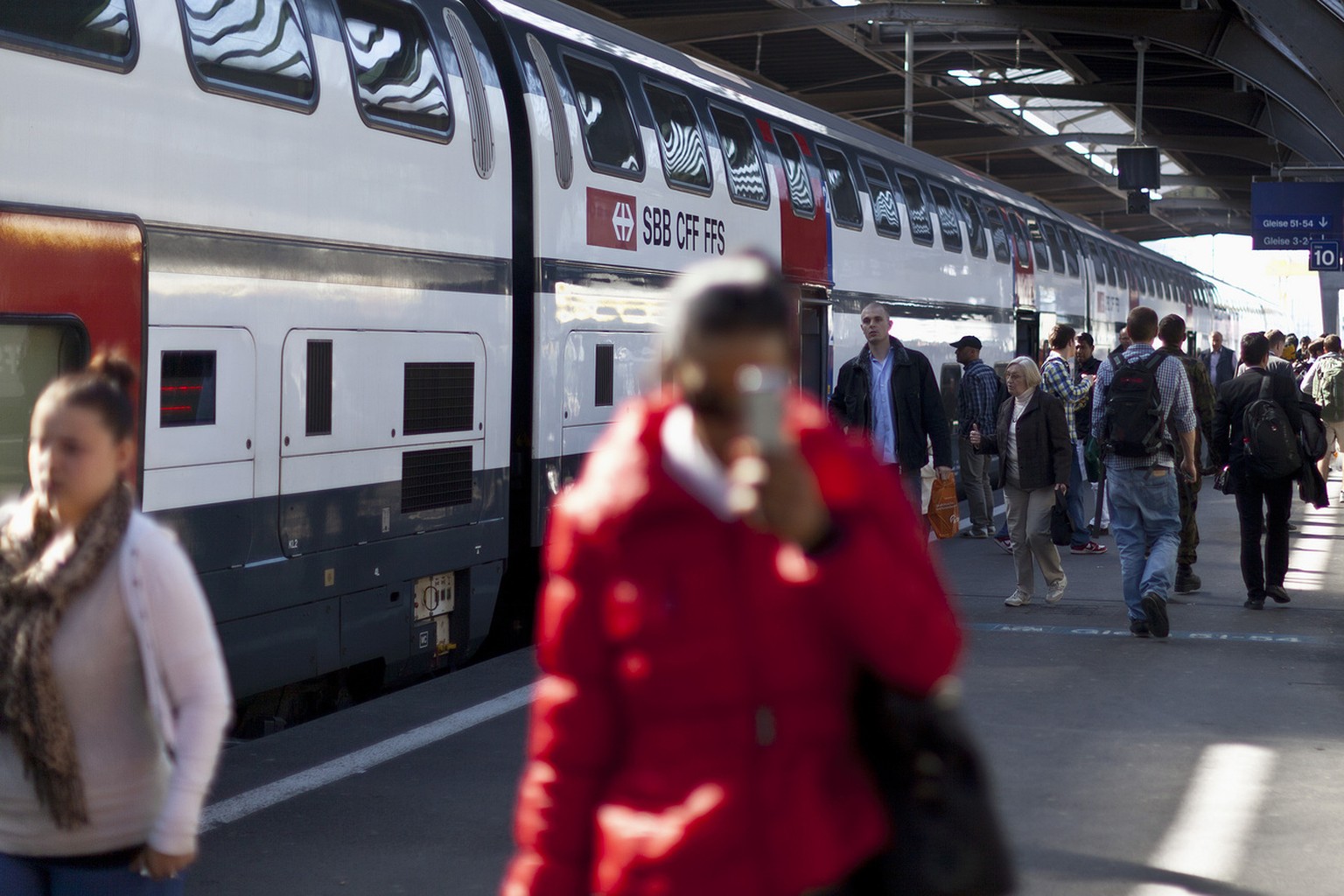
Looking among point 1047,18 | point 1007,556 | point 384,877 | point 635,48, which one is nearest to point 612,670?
point 384,877

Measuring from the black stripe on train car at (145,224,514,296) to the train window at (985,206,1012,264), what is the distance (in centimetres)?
1201

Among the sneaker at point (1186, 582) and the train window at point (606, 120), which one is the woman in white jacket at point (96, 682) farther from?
the sneaker at point (1186, 582)

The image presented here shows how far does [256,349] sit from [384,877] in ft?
7.20

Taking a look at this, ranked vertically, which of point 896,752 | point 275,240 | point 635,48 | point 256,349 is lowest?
point 896,752

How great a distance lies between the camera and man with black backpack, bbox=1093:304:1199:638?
904cm

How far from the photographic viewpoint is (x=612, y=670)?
2227 mm

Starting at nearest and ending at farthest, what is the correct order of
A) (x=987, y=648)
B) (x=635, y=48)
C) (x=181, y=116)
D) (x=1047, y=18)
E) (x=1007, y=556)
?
(x=181, y=116) → (x=987, y=648) → (x=635, y=48) → (x=1007, y=556) → (x=1047, y=18)

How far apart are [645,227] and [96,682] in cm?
695

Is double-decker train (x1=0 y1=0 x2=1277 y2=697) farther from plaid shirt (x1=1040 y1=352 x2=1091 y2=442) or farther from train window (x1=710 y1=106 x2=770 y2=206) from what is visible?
plaid shirt (x1=1040 y1=352 x2=1091 y2=442)

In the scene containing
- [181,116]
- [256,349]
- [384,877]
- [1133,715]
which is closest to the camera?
[384,877]

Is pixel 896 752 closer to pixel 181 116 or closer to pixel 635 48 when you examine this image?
pixel 181 116

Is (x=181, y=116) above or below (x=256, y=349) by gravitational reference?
above

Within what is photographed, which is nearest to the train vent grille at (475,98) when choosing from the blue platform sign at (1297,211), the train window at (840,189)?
the train window at (840,189)

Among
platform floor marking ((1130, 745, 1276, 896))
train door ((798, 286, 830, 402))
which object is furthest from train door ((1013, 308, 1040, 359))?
platform floor marking ((1130, 745, 1276, 896))
